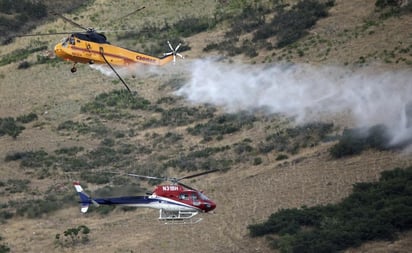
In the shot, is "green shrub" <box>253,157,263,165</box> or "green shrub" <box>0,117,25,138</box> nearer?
"green shrub" <box>253,157,263,165</box>

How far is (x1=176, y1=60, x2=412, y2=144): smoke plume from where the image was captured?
2420 inches

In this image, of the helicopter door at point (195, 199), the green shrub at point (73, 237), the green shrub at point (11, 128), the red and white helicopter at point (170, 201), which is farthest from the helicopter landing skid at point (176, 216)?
the green shrub at point (11, 128)

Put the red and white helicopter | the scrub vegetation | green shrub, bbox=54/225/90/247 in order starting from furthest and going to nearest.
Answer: green shrub, bbox=54/225/90/247, the red and white helicopter, the scrub vegetation

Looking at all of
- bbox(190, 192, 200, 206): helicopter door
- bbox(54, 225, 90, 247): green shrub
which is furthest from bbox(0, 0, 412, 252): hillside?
bbox(190, 192, 200, 206): helicopter door

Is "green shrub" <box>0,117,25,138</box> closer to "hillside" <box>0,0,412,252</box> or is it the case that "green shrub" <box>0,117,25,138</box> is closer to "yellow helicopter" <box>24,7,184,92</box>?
"hillside" <box>0,0,412,252</box>

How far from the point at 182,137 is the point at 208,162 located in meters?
6.37

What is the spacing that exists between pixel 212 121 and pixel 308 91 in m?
6.74

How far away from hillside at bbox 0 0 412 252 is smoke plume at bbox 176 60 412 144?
0.39ft

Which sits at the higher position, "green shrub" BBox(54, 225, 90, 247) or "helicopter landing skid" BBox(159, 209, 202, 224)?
"green shrub" BBox(54, 225, 90, 247)

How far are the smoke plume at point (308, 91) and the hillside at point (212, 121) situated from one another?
0.39ft

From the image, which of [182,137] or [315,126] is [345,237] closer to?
[315,126]

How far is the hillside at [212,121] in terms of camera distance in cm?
5469

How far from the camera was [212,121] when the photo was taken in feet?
227

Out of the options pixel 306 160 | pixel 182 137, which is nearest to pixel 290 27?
pixel 182 137
